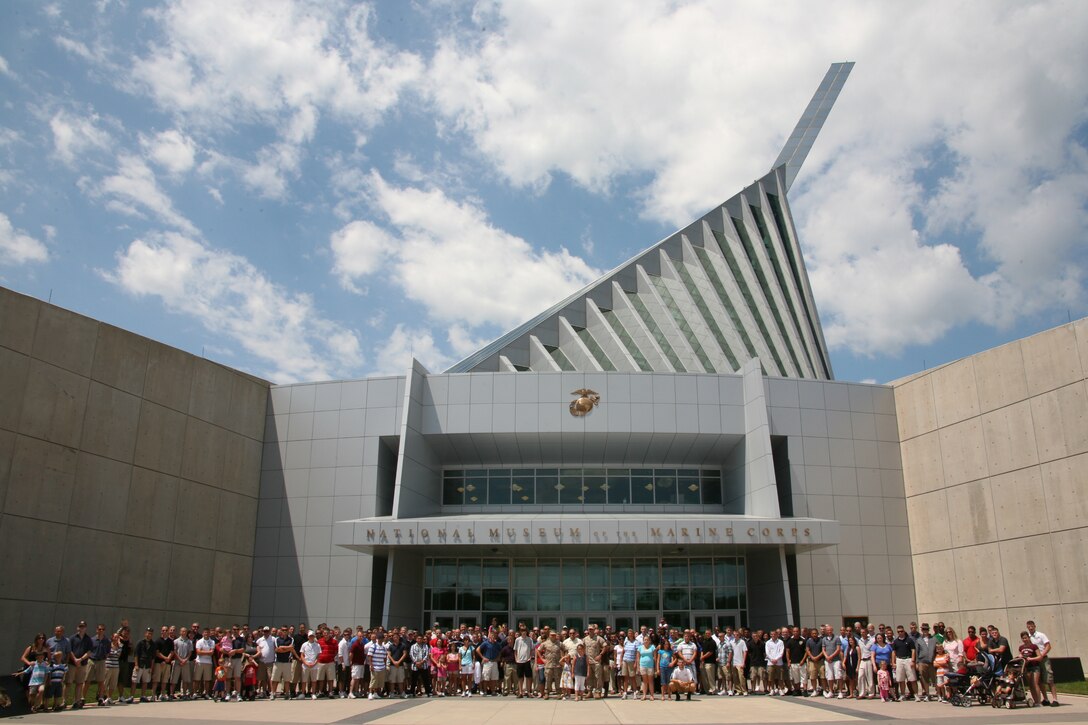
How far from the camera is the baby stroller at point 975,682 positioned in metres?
16.1

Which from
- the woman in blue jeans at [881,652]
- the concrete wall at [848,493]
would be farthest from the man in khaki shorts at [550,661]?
the concrete wall at [848,493]

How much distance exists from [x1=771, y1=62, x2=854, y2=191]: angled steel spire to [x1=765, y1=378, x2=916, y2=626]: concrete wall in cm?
2240

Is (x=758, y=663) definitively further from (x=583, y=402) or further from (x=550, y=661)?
(x=583, y=402)

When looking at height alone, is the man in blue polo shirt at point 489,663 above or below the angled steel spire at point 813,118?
below

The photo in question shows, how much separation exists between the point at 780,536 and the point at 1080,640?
765cm

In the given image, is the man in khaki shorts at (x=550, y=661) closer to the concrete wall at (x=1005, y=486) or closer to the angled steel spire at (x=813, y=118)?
the concrete wall at (x=1005, y=486)

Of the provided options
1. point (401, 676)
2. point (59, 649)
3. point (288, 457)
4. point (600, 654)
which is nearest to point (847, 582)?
point (600, 654)

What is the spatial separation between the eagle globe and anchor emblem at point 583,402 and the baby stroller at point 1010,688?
14.5m

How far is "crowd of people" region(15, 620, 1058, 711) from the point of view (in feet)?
59.8

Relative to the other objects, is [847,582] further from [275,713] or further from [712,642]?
[275,713]

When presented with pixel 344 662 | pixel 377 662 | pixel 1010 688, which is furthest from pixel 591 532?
pixel 1010 688

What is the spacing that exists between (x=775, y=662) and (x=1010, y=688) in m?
5.13

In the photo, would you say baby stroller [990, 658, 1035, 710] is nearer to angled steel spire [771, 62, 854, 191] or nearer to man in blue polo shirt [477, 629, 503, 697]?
man in blue polo shirt [477, 629, 503, 697]

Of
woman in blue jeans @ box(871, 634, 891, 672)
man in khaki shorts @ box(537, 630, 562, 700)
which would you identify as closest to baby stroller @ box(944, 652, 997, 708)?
woman in blue jeans @ box(871, 634, 891, 672)
